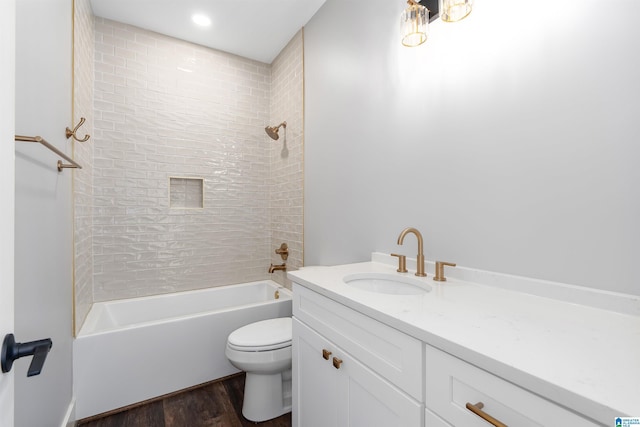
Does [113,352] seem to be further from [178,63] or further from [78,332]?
[178,63]

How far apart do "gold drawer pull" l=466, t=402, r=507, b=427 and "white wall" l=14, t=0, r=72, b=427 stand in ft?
4.19

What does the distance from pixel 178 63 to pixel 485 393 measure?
3032mm

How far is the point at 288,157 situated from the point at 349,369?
2.01m

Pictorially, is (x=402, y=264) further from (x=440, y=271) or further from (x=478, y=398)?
(x=478, y=398)

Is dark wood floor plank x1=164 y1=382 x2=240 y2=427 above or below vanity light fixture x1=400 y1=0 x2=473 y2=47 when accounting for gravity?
below

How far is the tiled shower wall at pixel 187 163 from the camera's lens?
229cm

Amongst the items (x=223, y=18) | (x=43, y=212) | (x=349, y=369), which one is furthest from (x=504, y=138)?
(x=223, y=18)

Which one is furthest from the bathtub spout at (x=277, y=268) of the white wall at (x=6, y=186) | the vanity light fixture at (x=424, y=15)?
the white wall at (x=6, y=186)

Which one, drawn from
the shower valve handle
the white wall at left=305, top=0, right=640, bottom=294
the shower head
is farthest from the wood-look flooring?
the shower head

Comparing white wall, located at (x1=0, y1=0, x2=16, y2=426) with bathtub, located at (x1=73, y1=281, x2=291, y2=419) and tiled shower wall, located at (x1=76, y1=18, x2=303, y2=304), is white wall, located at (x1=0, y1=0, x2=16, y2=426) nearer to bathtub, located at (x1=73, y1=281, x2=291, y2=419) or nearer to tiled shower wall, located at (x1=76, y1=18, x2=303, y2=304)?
bathtub, located at (x1=73, y1=281, x2=291, y2=419)

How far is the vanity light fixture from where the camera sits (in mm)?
1099

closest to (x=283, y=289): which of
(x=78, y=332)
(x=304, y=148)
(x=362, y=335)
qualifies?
(x=304, y=148)

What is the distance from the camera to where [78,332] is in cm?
173

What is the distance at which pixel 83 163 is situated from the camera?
1.91 m
